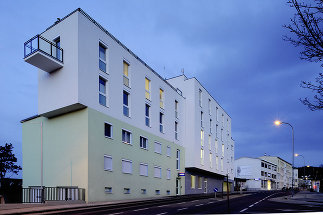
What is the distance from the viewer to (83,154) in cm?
2000

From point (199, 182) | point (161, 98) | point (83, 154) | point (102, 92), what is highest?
point (161, 98)

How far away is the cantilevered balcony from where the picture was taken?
19.6 meters

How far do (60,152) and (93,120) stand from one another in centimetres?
383

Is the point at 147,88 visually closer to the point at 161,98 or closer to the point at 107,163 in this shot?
the point at 161,98

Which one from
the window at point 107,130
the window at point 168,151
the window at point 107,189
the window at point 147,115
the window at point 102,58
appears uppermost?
the window at point 102,58

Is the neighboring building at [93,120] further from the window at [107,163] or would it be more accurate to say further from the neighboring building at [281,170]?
the neighboring building at [281,170]

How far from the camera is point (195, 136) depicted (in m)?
38.4

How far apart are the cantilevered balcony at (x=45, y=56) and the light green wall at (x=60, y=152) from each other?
410 cm

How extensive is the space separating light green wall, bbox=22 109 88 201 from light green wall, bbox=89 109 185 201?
650 millimetres

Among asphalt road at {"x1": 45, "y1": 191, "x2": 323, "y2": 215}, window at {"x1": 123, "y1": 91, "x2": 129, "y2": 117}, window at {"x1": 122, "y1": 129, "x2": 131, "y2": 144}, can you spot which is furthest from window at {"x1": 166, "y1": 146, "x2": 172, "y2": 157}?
asphalt road at {"x1": 45, "y1": 191, "x2": 323, "y2": 215}

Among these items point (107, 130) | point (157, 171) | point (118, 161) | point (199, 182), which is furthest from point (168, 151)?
point (107, 130)

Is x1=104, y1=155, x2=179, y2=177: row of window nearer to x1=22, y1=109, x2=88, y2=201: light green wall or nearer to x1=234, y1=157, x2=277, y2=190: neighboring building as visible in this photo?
x1=22, y1=109, x2=88, y2=201: light green wall

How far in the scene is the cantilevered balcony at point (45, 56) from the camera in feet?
64.3

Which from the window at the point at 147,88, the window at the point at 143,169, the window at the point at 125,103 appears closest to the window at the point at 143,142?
the window at the point at 143,169
